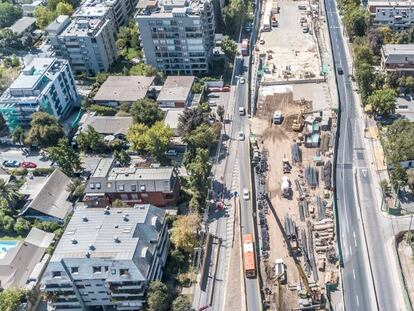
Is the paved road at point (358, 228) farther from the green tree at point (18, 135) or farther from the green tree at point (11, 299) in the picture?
the green tree at point (18, 135)

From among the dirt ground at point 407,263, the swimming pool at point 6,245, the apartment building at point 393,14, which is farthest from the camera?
the apartment building at point 393,14

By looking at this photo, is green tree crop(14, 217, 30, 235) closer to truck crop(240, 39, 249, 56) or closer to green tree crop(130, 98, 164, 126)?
green tree crop(130, 98, 164, 126)

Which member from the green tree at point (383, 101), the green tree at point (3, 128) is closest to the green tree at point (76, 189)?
the green tree at point (3, 128)

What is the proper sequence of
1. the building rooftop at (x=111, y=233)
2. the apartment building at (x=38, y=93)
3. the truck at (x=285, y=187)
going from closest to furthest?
the building rooftop at (x=111, y=233)
the truck at (x=285, y=187)
the apartment building at (x=38, y=93)

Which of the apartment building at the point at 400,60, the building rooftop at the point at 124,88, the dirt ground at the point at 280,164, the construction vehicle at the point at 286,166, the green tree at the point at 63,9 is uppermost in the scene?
the green tree at the point at 63,9

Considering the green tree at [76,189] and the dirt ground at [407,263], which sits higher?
the green tree at [76,189]

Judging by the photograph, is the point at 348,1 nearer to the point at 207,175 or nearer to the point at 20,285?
the point at 207,175
